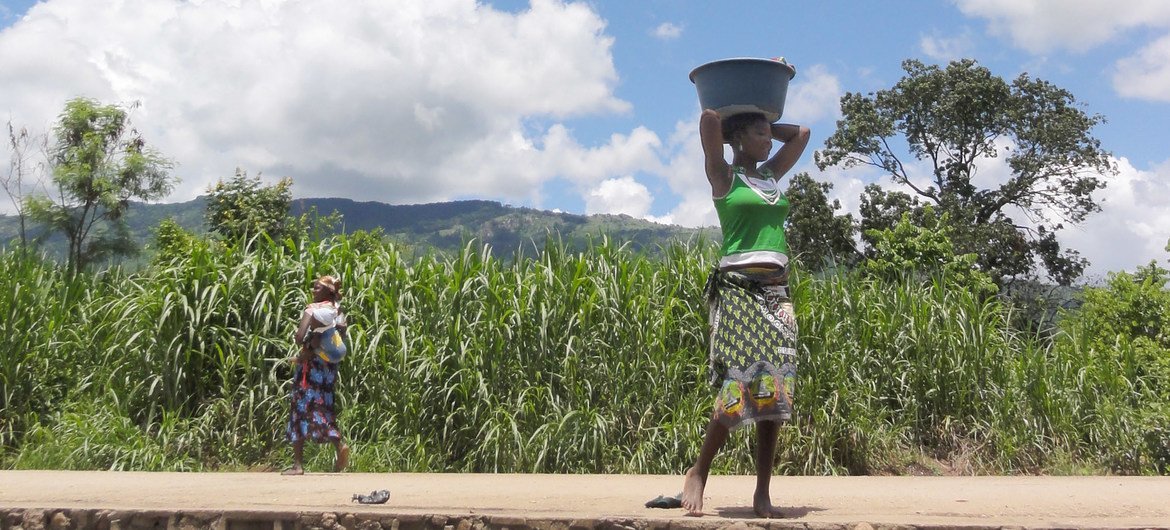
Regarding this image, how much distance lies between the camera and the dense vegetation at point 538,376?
5.83 meters

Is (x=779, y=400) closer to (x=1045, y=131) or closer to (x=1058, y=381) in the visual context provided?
(x=1058, y=381)

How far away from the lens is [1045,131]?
23.5m

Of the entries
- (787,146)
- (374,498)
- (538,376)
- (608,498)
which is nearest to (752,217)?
(787,146)

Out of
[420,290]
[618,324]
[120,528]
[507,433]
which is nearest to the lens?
[120,528]

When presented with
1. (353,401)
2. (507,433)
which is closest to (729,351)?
(507,433)

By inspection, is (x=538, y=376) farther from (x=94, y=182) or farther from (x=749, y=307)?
(x=94, y=182)

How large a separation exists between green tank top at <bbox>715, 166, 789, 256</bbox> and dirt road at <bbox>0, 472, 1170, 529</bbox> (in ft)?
2.99

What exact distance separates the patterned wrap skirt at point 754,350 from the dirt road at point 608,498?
36 centimetres

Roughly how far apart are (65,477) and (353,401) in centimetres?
167

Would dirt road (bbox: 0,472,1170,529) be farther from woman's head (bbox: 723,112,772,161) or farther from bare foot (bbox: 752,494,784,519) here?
woman's head (bbox: 723,112,772,161)

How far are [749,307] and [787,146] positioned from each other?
715mm

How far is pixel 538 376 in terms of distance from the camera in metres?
5.95

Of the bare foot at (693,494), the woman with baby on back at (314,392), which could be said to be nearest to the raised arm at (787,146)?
the bare foot at (693,494)

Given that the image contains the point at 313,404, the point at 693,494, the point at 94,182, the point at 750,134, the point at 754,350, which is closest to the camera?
the point at 754,350
